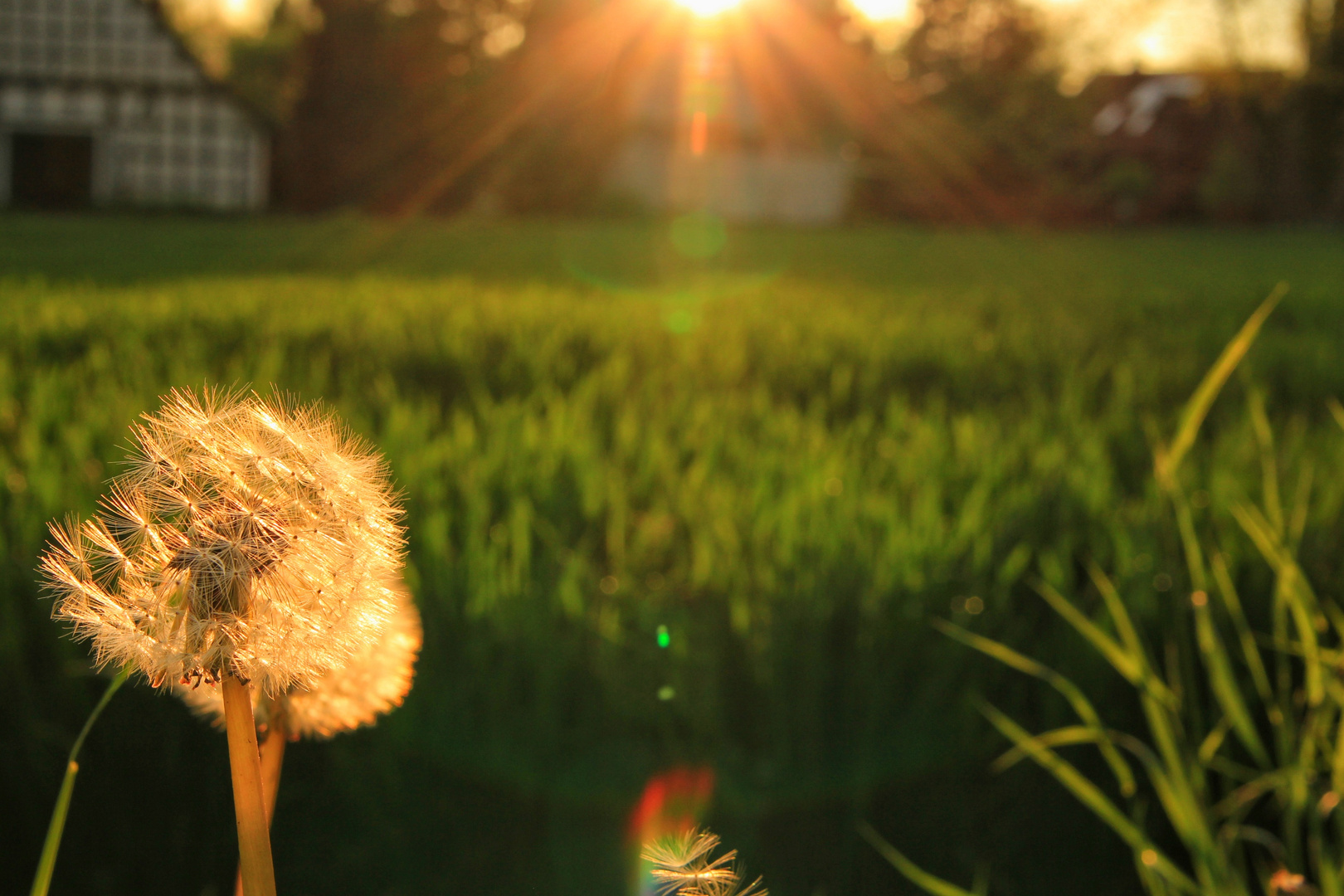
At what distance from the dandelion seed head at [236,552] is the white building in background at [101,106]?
24086 mm

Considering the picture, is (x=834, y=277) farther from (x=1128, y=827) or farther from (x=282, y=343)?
(x=1128, y=827)

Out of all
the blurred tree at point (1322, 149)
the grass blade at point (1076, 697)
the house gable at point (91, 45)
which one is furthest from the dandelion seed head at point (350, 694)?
the blurred tree at point (1322, 149)

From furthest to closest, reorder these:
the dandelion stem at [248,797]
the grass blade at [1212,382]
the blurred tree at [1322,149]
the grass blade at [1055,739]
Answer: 1. the blurred tree at [1322,149]
2. the grass blade at [1055,739]
3. the grass blade at [1212,382]
4. the dandelion stem at [248,797]

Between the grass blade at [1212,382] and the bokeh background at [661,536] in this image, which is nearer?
the grass blade at [1212,382]

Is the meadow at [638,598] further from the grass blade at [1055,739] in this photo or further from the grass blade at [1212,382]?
the grass blade at [1212,382]

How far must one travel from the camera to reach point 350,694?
467 mm

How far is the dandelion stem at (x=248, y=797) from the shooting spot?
284 mm

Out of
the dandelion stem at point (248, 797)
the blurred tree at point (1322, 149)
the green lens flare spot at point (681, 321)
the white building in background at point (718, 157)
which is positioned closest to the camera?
the dandelion stem at point (248, 797)

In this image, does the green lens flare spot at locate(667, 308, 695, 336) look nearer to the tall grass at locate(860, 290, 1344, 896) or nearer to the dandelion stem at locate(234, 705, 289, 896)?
the tall grass at locate(860, 290, 1344, 896)

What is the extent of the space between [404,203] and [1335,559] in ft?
90.4

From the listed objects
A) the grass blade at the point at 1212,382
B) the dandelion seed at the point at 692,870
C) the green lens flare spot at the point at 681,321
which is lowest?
the dandelion seed at the point at 692,870

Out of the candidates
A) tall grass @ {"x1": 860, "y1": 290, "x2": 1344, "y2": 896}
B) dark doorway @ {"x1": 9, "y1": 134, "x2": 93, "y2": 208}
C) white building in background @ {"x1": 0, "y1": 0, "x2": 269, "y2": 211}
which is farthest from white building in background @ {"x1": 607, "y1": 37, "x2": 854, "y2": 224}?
tall grass @ {"x1": 860, "y1": 290, "x2": 1344, "y2": 896}

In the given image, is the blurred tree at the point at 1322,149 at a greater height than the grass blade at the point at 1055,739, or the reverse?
the blurred tree at the point at 1322,149

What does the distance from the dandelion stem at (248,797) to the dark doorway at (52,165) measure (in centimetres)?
2554
